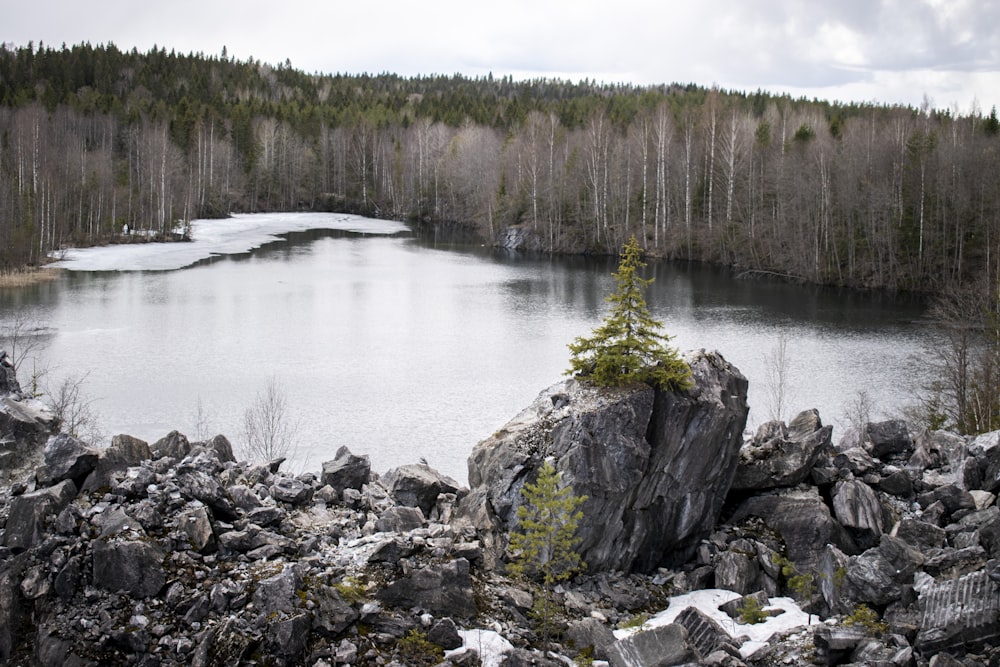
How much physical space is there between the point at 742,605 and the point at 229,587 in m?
8.53

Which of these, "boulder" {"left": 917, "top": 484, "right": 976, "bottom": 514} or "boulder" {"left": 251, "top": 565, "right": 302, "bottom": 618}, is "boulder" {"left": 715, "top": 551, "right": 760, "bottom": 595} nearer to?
"boulder" {"left": 917, "top": 484, "right": 976, "bottom": 514}

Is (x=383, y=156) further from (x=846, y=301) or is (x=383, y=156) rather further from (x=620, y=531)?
(x=620, y=531)

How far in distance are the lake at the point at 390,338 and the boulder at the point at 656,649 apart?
521 inches

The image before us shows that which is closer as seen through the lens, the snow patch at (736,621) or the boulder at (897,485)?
the snow patch at (736,621)

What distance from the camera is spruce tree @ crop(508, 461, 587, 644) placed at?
13.4 metres

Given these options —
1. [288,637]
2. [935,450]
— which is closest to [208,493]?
[288,637]

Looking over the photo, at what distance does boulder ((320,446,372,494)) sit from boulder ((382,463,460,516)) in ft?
2.12

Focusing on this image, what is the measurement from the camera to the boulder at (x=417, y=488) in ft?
60.1

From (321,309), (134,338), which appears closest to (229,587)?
(134,338)

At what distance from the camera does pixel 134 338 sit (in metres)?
40.5

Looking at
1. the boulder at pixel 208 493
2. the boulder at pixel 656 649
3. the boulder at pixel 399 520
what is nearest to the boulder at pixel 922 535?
the boulder at pixel 656 649

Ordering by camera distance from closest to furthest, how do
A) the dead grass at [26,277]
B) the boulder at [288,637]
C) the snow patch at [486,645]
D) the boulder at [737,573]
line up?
the boulder at [288,637]
the snow patch at [486,645]
the boulder at [737,573]
the dead grass at [26,277]

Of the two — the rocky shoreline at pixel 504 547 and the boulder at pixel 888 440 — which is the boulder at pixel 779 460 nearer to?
the rocky shoreline at pixel 504 547

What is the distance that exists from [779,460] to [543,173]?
243ft
